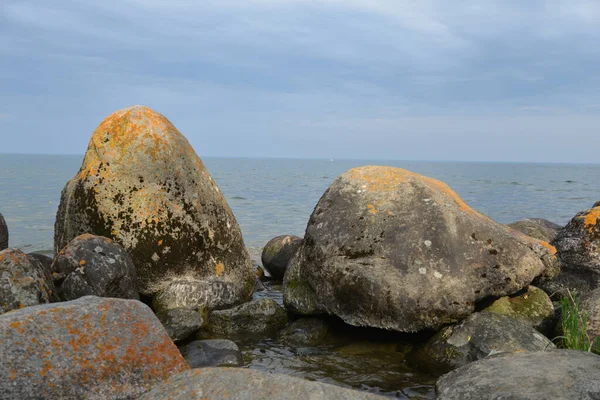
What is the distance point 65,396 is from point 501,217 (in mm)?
29897

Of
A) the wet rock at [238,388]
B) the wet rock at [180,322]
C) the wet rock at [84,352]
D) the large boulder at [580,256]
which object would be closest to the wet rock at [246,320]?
the wet rock at [180,322]

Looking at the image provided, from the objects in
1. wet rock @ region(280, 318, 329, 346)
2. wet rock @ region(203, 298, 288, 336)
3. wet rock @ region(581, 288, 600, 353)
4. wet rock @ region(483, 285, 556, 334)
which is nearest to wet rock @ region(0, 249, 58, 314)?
wet rock @ region(203, 298, 288, 336)

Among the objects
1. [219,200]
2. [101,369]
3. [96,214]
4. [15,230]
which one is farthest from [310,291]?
[15,230]

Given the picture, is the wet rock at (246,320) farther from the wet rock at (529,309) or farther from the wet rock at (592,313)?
the wet rock at (592,313)

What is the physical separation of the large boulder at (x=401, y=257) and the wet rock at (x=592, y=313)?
3.29ft

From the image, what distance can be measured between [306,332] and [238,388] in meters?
4.78

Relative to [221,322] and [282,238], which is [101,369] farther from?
[282,238]

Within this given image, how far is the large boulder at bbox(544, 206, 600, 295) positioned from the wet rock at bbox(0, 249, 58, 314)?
849cm

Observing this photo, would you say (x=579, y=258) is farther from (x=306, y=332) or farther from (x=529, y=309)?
(x=306, y=332)

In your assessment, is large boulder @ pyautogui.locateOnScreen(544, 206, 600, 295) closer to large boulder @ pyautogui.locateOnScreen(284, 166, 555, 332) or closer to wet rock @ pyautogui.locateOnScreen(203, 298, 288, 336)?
large boulder @ pyautogui.locateOnScreen(284, 166, 555, 332)

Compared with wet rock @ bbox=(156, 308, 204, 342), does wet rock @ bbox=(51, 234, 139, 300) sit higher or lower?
higher

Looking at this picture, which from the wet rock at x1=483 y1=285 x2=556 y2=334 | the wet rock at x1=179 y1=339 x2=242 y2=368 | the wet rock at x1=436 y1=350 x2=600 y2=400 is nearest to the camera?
the wet rock at x1=436 y1=350 x2=600 y2=400

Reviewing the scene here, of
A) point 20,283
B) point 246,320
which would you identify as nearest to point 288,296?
point 246,320

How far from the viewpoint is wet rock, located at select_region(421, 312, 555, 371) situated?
7.64m
